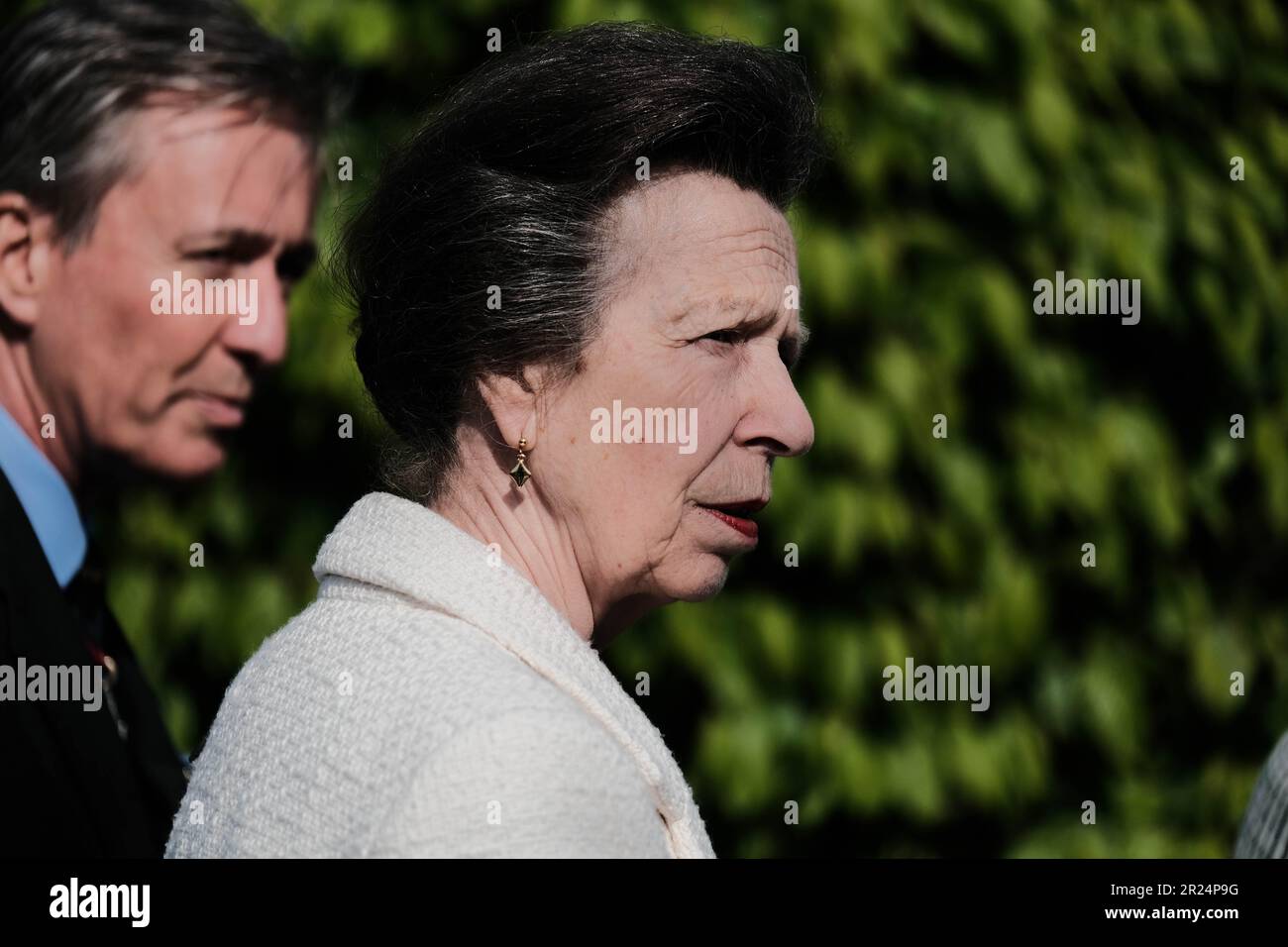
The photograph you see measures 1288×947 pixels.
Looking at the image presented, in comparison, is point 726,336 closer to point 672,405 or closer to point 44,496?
point 672,405

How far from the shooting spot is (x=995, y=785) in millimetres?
3086

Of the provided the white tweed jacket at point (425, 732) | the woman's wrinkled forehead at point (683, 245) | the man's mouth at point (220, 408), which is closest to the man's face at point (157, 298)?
the man's mouth at point (220, 408)

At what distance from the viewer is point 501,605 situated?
159 centimetres

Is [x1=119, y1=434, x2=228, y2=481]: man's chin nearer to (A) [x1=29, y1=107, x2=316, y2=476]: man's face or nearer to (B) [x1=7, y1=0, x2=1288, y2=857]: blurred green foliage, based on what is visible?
(A) [x1=29, y1=107, x2=316, y2=476]: man's face

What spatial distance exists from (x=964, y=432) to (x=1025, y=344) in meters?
0.23

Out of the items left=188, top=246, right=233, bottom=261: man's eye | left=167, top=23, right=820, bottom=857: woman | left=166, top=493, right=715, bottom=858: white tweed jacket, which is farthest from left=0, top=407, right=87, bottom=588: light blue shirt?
left=166, top=493, right=715, bottom=858: white tweed jacket

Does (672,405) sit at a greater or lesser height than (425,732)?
greater

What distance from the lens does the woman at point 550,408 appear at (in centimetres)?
152

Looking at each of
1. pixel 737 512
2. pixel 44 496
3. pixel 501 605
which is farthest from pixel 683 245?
pixel 44 496

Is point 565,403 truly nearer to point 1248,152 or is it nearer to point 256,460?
point 256,460

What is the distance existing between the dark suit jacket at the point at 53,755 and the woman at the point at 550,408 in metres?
0.30

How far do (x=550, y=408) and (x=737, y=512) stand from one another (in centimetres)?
32

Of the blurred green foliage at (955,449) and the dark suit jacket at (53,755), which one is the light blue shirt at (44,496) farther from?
the blurred green foliage at (955,449)

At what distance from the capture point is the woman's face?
5.80ft
